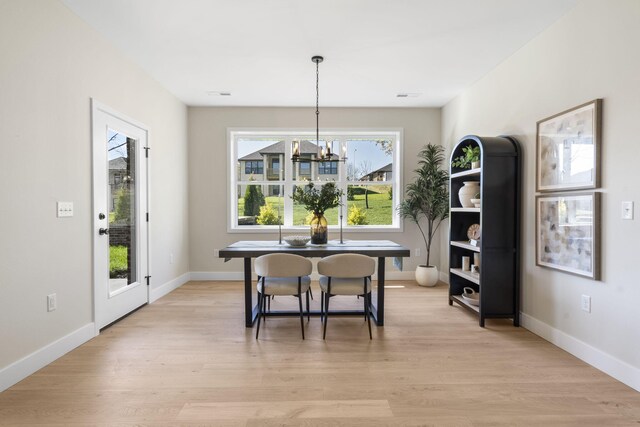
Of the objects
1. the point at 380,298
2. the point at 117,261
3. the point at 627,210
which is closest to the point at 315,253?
the point at 380,298

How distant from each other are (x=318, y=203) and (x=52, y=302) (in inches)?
93.4

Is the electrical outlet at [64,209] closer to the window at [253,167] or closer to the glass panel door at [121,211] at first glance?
the glass panel door at [121,211]

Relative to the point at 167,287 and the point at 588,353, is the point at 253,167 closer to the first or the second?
the point at 167,287

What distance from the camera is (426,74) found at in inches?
164

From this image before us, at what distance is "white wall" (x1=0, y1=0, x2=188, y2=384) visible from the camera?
2293 mm

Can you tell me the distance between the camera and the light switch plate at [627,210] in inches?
89.4

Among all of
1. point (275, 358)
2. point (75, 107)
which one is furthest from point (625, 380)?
point (75, 107)

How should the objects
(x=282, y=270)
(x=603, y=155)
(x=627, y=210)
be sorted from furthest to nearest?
(x=282, y=270) < (x=603, y=155) < (x=627, y=210)

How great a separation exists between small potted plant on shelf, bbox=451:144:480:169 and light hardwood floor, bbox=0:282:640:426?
1.70 m

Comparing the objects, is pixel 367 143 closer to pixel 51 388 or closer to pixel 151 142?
pixel 151 142

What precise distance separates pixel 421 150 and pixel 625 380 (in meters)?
3.91

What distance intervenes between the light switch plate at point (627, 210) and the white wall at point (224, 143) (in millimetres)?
3311

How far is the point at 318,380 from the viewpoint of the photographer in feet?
7.84

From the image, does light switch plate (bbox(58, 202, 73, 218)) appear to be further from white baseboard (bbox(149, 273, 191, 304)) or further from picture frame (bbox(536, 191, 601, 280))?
picture frame (bbox(536, 191, 601, 280))
